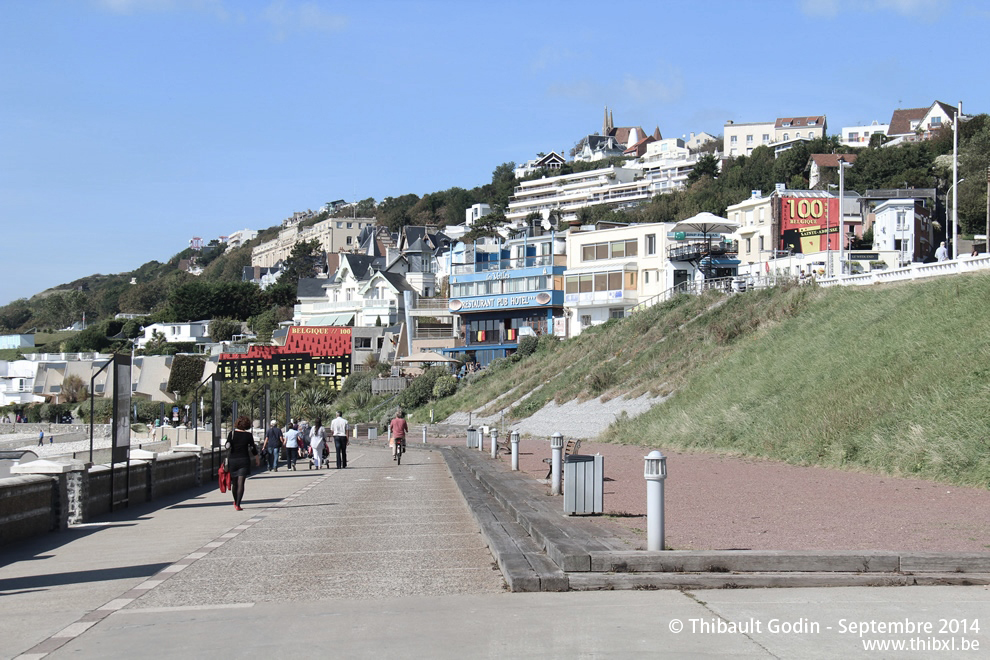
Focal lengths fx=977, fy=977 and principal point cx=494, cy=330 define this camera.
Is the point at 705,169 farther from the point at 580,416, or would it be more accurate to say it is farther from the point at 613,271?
the point at 580,416

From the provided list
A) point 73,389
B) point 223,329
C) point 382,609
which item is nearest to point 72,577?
point 382,609

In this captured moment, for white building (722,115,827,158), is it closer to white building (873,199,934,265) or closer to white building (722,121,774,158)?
white building (722,121,774,158)

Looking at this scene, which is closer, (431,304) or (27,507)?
(27,507)

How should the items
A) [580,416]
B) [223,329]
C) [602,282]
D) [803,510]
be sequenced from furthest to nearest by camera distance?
1. [223,329]
2. [602,282]
3. [580,416]
4. [803,510]

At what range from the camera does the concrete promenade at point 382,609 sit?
21.1ft

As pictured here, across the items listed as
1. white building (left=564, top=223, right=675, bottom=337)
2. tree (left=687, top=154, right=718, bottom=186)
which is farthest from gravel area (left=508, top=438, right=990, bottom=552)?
tree (left=687, top=154, right=718, bottom=186)

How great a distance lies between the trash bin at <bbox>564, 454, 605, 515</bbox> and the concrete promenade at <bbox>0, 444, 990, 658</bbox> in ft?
4.99

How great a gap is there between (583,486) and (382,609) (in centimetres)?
521

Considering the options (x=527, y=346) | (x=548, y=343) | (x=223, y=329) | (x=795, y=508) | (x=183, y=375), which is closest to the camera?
(x=795, y=508)

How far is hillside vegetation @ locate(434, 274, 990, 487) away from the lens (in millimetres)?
18891

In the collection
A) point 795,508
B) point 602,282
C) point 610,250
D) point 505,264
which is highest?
point 610,250

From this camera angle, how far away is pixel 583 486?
496 inches

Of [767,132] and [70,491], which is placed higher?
[767,132]

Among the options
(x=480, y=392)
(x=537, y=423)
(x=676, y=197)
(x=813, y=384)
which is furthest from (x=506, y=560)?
(x=676, y=197)
